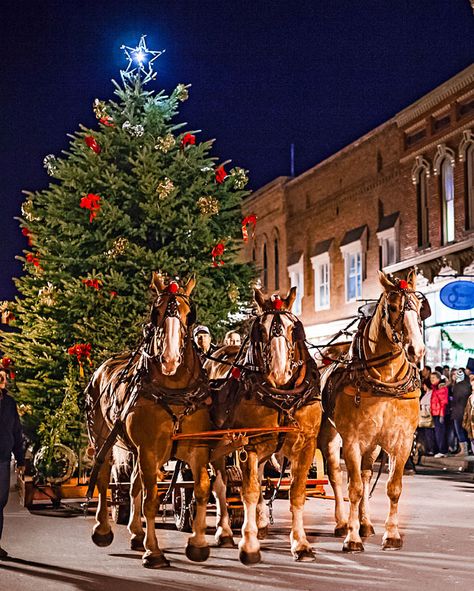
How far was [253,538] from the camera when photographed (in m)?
10.1

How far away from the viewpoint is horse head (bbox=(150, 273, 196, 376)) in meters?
9.98

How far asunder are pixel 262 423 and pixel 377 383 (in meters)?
1.37

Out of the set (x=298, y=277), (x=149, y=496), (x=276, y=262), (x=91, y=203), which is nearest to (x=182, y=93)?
(x=91, y=203)

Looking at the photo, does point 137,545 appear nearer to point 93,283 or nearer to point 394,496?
point 394,496

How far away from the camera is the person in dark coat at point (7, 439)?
1105cm

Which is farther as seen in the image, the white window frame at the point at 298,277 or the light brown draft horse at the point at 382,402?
the white window frame at the point at 298,277

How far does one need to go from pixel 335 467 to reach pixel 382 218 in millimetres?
24188

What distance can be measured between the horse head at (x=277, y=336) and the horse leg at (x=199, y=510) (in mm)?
1087

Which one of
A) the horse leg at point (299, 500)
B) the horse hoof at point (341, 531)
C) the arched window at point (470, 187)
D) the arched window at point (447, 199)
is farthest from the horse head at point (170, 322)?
the arched window at point (447, 199)

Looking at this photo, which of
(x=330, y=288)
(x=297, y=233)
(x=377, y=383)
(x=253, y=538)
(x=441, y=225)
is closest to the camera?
(x=253, y=538)

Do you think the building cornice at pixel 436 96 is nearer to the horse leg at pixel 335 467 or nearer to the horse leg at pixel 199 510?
the horse leg at pixel 335 467

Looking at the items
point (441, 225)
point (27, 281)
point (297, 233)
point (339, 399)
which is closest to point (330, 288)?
point (297, 233)

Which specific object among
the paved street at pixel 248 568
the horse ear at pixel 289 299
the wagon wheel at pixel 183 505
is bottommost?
the paved street at pixel 248 568

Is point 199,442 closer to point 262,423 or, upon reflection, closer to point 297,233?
point 262,423
